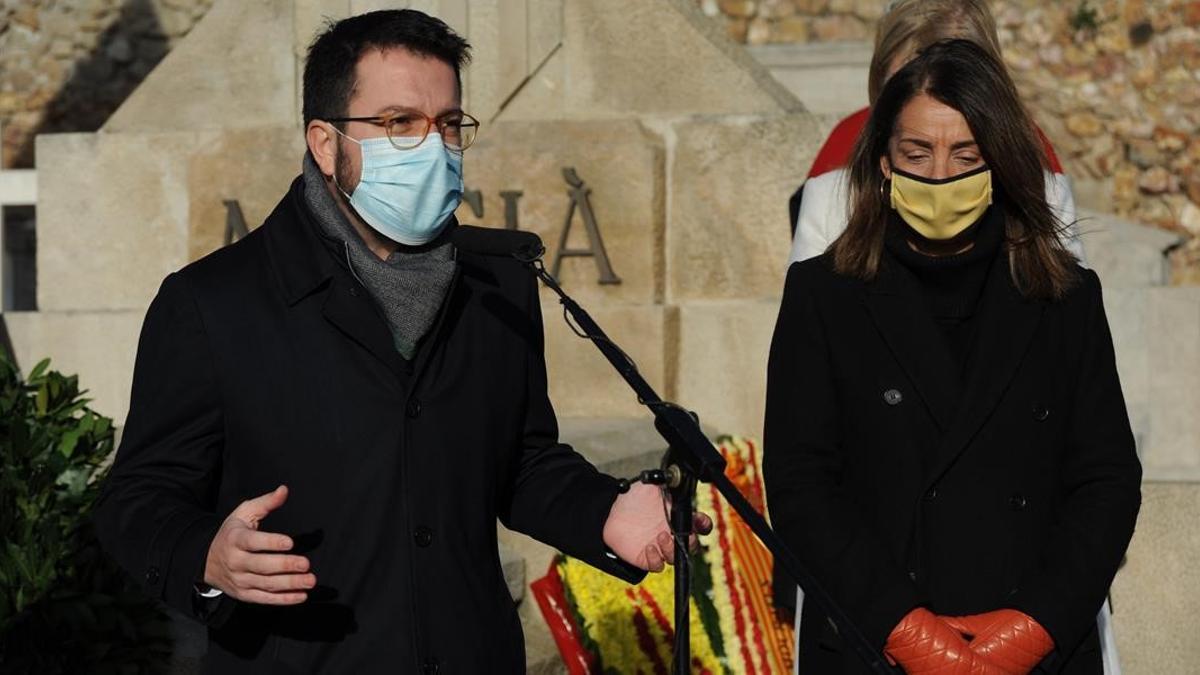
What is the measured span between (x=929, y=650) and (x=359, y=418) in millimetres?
942

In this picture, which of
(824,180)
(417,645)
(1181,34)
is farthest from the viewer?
(1181,34)

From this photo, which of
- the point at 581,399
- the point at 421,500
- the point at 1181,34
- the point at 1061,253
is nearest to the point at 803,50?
the point at 1181,34

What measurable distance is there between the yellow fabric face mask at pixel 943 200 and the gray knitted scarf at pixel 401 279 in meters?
0.79

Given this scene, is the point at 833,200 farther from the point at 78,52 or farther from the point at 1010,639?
the point at 78,52

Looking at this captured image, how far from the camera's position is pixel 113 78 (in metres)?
14.2

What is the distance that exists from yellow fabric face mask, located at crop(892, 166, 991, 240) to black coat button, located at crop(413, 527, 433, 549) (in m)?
0.99

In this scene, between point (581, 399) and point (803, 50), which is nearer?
point (581, 399)

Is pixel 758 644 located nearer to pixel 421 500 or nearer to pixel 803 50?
pixel 421 500

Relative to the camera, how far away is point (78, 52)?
14.2m

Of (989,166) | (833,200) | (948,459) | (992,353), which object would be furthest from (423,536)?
(833,200)

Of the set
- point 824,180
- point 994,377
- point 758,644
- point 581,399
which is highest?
point 824,180

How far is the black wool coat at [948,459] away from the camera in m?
3.14

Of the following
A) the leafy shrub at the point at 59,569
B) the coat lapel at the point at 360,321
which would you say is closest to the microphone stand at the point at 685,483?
the coat lapel at the point at 360,321

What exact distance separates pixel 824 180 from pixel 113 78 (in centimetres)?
1096
